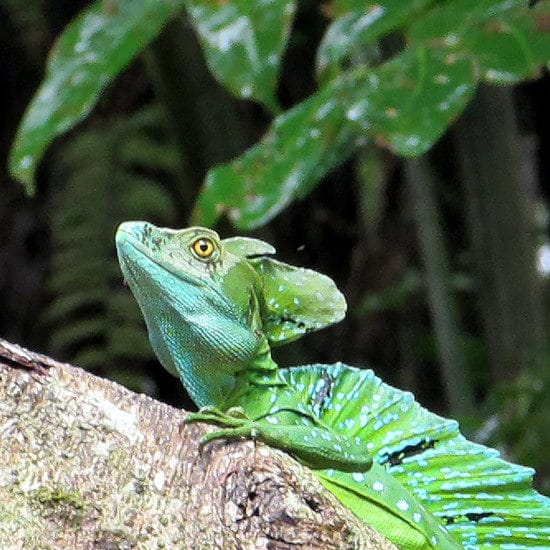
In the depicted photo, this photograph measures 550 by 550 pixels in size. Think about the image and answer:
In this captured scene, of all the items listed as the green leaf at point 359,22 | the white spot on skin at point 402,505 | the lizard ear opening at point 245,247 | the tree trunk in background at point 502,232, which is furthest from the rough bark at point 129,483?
the tree trunk in background at point 502,232

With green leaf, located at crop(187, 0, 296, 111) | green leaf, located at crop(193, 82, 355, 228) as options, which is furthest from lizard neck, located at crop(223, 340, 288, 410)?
green leaf, located at crop(187, 0, 296, 111)

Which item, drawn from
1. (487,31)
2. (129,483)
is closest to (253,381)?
(129,483)

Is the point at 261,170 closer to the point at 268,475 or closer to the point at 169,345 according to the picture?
the point at 169,345

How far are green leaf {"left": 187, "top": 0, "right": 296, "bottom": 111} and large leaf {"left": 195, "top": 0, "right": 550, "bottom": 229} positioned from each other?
0.36ft

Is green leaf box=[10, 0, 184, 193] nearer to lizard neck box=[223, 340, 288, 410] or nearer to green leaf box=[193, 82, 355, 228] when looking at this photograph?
green leaf box=[193, 82, 355, 228]

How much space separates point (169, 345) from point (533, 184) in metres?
3.08

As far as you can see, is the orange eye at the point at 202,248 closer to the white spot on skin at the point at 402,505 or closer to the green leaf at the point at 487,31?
the white spot on skin at the point at 402,505

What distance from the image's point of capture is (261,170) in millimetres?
2057

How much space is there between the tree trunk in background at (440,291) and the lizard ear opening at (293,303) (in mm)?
1650

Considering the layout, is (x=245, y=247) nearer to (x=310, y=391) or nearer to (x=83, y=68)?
(x=310, y=391)

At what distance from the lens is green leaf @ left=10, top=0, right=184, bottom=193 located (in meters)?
2.19

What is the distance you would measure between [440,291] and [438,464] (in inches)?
68.0

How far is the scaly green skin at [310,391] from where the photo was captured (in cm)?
156

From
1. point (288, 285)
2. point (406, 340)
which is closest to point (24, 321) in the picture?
point (406, 340)
